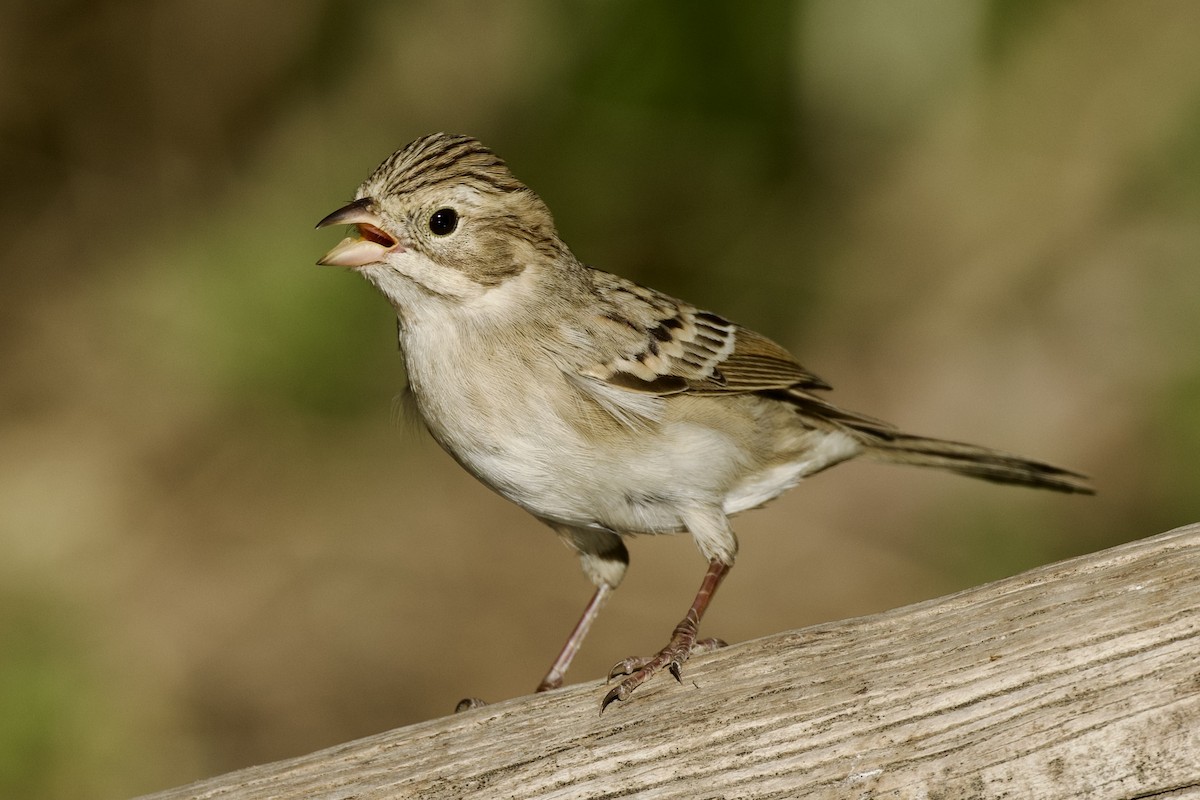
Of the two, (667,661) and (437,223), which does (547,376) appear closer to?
(437,223)

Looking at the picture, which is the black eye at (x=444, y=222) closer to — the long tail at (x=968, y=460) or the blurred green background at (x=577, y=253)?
the long tail at (x=968, y=460)

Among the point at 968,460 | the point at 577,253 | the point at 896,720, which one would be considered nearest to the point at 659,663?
the point at 896,720

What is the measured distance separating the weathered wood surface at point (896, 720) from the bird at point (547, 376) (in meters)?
0.34

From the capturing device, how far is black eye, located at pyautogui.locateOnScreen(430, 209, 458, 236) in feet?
13.9

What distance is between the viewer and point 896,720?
3.28 m

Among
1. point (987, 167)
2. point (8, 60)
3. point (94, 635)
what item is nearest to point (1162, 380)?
point (987, 167)

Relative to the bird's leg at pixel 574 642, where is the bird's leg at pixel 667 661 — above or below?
below

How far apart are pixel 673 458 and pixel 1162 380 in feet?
15.5

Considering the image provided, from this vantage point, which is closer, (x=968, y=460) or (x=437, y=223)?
(x=437, y=223)

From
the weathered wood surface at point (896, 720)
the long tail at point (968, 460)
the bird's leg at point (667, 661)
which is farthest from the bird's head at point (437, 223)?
the long tail at point (968, 460)

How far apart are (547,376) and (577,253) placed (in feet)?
12.2

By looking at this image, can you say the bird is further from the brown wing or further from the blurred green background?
the blurred green background

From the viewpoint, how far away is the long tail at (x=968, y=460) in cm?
488

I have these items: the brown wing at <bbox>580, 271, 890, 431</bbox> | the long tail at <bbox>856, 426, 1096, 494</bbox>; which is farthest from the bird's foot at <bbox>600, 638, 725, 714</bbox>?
the long tail at <bbox>856, 426, 1096, 494</bbox>
